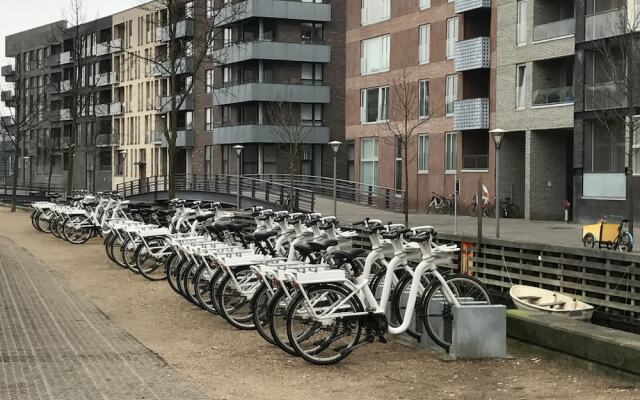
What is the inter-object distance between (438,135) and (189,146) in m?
31.8

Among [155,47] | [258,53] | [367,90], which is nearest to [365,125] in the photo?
[367,90]

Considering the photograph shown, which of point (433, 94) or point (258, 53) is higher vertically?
point (258, 53)

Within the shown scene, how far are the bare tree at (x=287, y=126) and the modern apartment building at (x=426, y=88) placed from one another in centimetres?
798

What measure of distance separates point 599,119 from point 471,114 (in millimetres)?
10379

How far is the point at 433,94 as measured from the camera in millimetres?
47031

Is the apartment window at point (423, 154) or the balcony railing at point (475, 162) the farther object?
the apartment window at point (423, 154)

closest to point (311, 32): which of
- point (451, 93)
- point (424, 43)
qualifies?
point (424, 43)

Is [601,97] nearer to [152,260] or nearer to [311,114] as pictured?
[152,260]

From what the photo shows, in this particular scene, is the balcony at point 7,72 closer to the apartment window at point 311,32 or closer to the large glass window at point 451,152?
the apartment window at point 311,32

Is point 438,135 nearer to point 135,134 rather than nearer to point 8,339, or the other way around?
point 8,339

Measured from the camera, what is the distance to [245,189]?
50.8 metres

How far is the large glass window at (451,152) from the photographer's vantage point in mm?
45562

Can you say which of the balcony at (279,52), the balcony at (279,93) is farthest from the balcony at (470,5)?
the balcony at (279,52)

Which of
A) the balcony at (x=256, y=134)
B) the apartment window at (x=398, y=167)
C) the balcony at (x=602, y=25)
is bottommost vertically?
the apartment window at (x=398, y=167)
